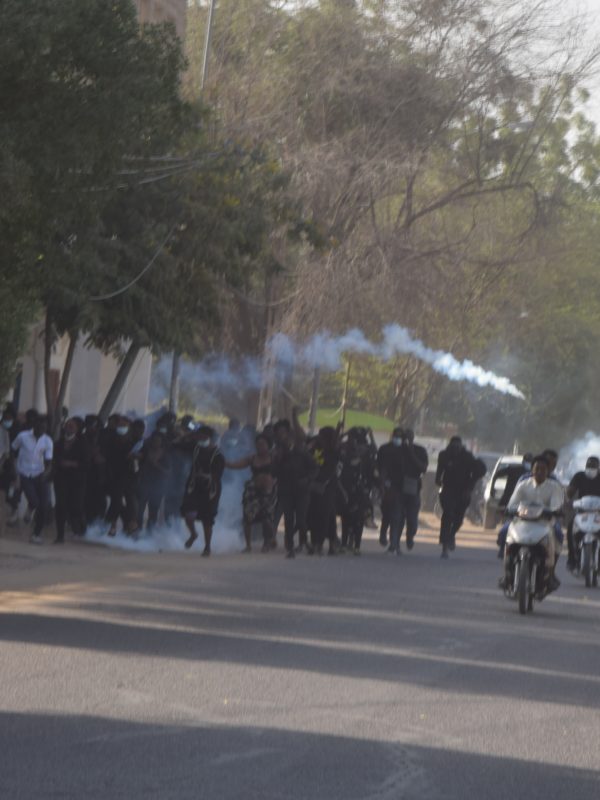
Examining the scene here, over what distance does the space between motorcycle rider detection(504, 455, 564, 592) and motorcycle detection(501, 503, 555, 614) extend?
7cm

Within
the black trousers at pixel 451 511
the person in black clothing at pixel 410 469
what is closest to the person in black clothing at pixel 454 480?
the black trousers at pixel 451 511

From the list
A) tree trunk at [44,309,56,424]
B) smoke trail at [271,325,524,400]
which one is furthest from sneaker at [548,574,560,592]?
smoke trail at [271,325,524,400]

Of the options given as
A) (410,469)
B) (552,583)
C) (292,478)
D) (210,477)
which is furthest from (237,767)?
(410,469)

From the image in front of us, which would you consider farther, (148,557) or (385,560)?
(385,560)

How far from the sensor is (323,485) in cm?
2189

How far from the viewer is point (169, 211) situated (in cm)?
Answer: 2103

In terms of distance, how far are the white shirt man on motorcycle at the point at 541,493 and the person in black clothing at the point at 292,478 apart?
231 inches

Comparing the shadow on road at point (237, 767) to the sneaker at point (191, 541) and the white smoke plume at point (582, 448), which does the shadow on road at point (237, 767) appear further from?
the white smoke plume at point (582, 448)

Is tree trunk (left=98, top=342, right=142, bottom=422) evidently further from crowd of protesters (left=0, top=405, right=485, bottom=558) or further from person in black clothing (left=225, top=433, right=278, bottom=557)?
person in black clothing (left=225, top=433, right=278, bottom=557)

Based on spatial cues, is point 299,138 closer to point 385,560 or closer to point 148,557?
point 385,560

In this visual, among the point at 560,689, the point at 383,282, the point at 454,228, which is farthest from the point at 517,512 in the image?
the point at 454,228

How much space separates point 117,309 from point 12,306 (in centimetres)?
497

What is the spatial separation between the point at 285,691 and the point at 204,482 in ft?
34.2

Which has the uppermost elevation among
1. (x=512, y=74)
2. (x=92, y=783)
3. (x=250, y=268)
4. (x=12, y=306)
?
(x=512, y=74)
